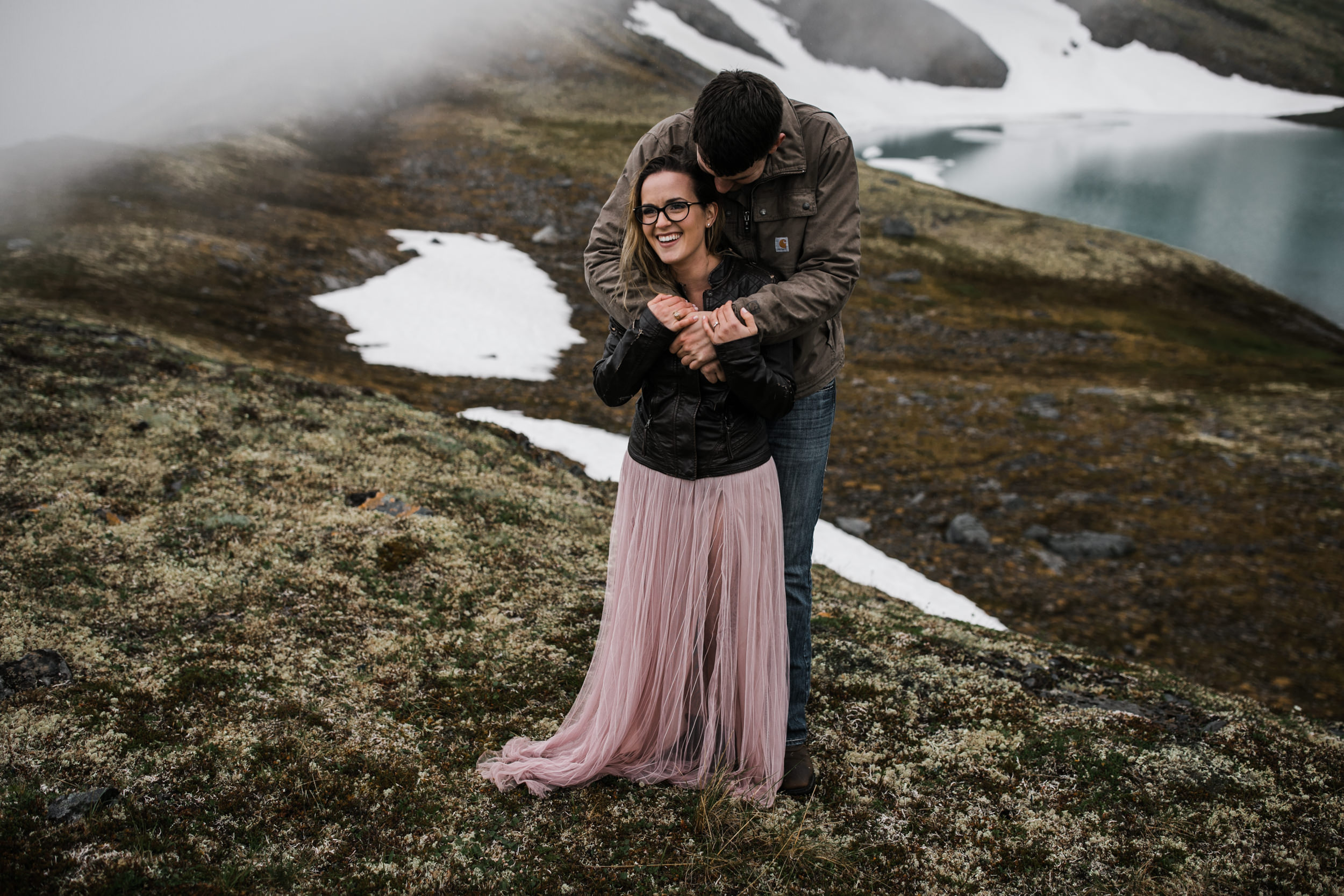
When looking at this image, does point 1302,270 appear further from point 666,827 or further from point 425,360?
point 666,827

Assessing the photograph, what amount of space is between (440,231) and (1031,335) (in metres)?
27.8

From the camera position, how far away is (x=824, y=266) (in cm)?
457

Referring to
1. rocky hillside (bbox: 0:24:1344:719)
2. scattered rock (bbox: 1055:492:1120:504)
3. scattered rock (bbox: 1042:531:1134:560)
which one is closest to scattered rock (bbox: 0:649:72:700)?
rocky hillside (bbox: 0:24:1344:719)

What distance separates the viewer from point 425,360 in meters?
22.6

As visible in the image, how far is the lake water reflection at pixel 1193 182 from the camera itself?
5194cm

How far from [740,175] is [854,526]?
1309 cm

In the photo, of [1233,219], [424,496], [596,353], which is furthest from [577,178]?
[1233,219]

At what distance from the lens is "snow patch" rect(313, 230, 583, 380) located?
23.1 metres

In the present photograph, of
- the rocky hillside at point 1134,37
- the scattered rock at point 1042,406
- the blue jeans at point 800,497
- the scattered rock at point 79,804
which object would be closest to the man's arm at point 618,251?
the blue jeans at point 800,497

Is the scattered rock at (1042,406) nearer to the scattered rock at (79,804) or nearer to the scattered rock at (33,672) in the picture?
the scattered rock at (33,672)

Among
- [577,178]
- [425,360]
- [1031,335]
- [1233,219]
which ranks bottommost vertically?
[425,360]

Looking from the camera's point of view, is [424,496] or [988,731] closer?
[988,731]

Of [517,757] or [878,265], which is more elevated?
[878,265]

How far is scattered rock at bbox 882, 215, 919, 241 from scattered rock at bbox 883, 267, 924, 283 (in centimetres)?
624
